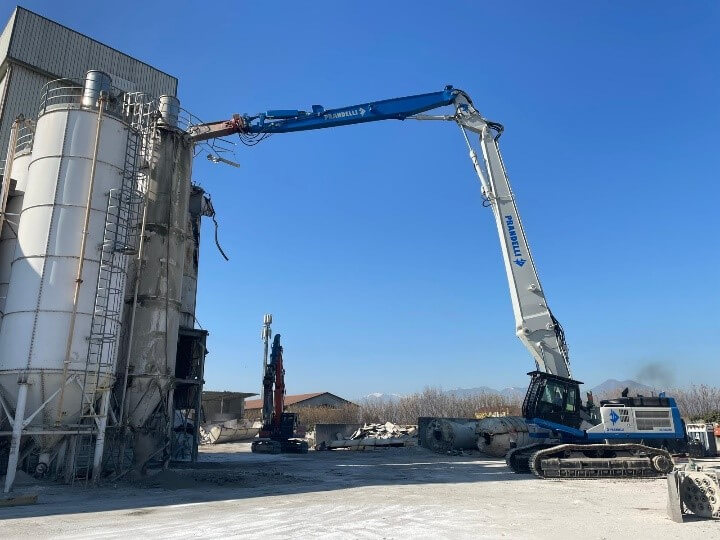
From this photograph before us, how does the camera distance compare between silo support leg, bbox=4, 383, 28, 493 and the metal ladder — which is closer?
silo support leg, bbox=4, 383, 28, 493

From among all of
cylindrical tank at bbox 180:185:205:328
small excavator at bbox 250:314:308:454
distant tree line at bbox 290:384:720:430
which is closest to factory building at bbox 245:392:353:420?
distant tree line at bbox 290:384:720:430

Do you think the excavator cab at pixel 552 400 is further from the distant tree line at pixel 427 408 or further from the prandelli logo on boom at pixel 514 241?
the distant tree line at pixel 427 408

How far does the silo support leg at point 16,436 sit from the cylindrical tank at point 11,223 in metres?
3.54

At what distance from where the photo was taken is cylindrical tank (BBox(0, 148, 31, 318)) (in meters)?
18.8

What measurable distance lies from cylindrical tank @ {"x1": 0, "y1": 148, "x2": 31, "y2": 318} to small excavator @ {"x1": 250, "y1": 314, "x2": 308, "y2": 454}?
16.3 metres

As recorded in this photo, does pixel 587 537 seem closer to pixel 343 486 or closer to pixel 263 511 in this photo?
pixel 263 511

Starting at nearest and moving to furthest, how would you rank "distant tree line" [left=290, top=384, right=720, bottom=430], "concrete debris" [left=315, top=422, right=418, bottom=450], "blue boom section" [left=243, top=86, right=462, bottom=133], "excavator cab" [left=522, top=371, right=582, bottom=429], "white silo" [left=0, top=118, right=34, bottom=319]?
"excavator cab" [left=522, top=371, right=582, bottom=429] < "white silo" [left=0, top=118, right=34, bottom=319] < "blue boom section" [left=243, top=86, right=462, bottom=133] < "concrete debris" [left=315, top=422, right=418, bottom=450] < "distant tree line" [left=290, top=384, right=720, bottom=430]

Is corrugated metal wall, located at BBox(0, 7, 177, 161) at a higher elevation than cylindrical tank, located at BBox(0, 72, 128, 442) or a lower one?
→ higher

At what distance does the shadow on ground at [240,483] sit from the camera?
13.0 m

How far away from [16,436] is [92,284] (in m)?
4.69

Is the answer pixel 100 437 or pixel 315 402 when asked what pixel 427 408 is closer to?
pixel 315 402

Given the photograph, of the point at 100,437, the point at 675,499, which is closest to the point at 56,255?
the point at 100,437

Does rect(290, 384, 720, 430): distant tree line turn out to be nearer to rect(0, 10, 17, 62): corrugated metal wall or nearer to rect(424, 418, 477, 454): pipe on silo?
rect(424, 418, 477, 454): pipe on silo

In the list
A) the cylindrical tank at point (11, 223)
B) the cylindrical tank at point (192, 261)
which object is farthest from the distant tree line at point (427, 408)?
the cylindrical tank at point (11, 223)
